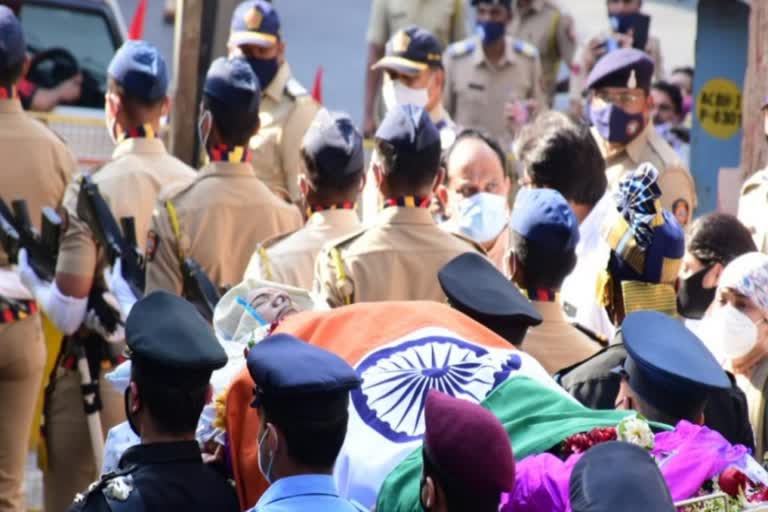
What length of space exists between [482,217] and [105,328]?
1.43 metres

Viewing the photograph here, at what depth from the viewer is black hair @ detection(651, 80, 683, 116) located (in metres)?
11.9

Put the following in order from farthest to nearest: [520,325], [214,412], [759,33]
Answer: [759,33], [520,325], [214,412]

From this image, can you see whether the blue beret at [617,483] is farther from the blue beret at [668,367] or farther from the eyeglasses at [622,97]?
the eyeglasses at [622,97]

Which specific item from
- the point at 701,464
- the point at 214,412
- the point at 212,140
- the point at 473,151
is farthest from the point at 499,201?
the point at 701,464

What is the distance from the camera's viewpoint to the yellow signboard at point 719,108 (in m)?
9.06

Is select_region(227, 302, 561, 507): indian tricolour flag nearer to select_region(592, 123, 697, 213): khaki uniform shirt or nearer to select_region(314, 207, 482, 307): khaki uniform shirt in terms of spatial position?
select_region(314, 207, 482, 307): khaki uniform shirt

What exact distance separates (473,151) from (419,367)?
2991 mm

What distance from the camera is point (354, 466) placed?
369 centimetres

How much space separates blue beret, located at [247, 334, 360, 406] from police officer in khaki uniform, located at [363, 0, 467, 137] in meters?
7.38

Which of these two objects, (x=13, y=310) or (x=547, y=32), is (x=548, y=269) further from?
(x=547, y=32)

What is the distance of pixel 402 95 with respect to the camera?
327 inches

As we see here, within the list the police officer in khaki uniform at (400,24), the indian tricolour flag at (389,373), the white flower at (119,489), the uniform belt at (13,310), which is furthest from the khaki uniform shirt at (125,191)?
the police officer in khaki uniform at (400,24)

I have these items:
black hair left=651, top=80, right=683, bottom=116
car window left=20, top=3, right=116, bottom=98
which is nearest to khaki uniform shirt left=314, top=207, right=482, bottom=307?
car window left=20, top=3, right=116, bottom=98

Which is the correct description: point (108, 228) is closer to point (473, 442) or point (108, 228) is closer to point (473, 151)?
point (473, 151)
